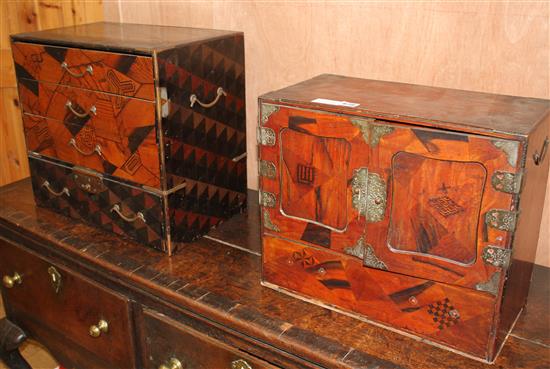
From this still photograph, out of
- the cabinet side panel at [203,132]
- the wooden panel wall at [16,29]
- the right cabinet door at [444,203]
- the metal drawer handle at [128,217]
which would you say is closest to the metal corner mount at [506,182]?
the right cabinet door at [444,203]

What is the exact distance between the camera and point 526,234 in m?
0.97

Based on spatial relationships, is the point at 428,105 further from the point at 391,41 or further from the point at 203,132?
the point at 203,132

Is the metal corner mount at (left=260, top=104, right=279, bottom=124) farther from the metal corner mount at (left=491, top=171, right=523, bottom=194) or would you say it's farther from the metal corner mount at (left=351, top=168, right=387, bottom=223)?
the metal corner mount at (left=491, top=171, right=523, bottom=194)

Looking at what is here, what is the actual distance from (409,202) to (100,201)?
78 centimetres

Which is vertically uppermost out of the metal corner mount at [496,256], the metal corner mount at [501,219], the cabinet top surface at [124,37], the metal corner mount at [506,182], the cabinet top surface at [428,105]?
the cabinet top surface at [124,37]

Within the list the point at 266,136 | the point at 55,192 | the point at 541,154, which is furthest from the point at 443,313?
the point at 55,192

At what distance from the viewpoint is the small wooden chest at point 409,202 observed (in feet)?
2.83

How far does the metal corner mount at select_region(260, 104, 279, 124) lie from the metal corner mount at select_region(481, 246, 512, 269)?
428 mm

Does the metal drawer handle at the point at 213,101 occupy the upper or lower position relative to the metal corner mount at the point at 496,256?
upper

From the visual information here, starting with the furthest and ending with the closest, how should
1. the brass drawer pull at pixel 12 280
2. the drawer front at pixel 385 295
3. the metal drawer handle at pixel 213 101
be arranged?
1. the brass drawer pull at pixel 12 280
2. the metal drawer handle at pixel 213 101
3. the drawer front at pixel 385 295

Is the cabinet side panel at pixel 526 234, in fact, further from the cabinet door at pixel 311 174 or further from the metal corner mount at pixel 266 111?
the metal corner mount at pixel 266 111

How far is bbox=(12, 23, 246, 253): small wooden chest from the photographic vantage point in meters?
1.20

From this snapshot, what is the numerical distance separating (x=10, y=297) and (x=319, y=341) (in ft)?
3.29

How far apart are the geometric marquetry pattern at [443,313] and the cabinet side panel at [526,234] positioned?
0.07 metres
